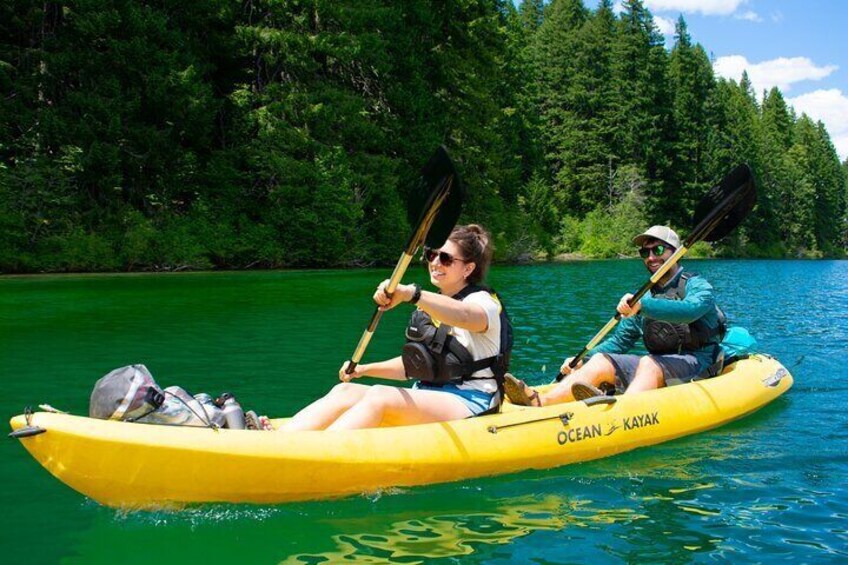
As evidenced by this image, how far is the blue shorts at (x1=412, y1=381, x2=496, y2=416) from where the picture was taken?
455 centimetres

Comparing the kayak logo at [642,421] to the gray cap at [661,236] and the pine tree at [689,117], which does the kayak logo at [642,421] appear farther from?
the pine tree at [689,117]

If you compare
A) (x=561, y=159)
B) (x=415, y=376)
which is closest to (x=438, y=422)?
(x=415, y=376)

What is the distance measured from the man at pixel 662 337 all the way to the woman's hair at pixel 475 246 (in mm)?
1679

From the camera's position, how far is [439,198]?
4793 millimetres

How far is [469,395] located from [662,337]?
2.38 meters

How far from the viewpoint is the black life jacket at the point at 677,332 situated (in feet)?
20.0

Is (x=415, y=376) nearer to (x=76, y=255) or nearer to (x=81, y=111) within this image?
(x=76, y=255)

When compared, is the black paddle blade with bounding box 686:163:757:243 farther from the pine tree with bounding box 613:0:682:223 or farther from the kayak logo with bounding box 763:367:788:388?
the pine tree with bounding box 613:0:682:223

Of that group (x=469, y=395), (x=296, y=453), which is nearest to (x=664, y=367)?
(x=469, y=395)

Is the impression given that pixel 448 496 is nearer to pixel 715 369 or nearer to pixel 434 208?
pixel 434 208

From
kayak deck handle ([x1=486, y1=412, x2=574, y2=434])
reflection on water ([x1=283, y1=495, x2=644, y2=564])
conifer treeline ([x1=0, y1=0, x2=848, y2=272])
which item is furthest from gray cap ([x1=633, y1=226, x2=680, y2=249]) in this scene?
conifer treeline ([x1=0, y1=0, x2=848, y2=272])

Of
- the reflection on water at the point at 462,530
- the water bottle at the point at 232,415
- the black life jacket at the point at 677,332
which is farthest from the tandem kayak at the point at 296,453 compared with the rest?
the black life jacket at the point at 677,332

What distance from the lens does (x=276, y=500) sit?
13.3 feet

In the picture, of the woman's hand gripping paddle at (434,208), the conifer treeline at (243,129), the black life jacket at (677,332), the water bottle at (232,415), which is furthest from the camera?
the conifer treeline at (243,129)
